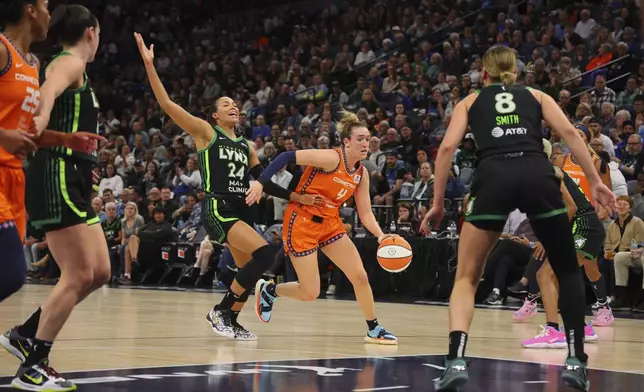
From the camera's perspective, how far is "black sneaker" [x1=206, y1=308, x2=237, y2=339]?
26.7 ft

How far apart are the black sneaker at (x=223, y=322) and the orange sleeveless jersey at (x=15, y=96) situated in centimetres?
352

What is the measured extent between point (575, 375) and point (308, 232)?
339 cm

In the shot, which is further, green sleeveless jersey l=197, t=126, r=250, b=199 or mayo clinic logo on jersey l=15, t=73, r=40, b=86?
green sleeveless jersey l=197, t=126, r=250, b=199

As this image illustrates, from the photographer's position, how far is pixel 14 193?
16.2 feet

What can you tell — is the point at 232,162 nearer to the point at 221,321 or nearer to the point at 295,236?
the point at 295,236

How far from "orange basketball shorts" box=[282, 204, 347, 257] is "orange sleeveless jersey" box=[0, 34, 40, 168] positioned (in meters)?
3.58

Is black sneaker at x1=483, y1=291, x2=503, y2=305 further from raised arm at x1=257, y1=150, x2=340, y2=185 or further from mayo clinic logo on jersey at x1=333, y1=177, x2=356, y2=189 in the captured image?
raised arm at x1=257, y1=150, x2=340, y2=185

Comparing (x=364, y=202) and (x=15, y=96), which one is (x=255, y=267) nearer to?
(x=364, y=202)

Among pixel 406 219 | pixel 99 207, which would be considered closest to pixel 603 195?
pixel 406 219

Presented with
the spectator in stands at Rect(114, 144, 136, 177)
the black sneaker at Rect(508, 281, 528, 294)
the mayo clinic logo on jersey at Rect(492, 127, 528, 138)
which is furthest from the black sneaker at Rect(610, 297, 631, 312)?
the spectator in stands at Rect(114, 144, 136, 177)

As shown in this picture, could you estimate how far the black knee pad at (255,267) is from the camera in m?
8.02

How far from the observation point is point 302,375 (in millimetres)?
5984

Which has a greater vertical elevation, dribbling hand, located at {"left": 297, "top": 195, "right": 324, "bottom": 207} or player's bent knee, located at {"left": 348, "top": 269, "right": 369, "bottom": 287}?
dribbling hand, located at {"left": 297, "top": 195, "right": 324, "bottom": 207}

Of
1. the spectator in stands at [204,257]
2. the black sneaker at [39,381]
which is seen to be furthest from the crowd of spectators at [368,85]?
the black sneaker at [39,381]
